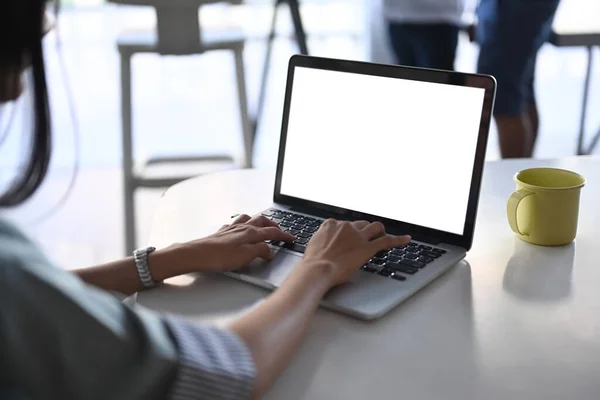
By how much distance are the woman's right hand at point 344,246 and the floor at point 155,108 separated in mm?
1606

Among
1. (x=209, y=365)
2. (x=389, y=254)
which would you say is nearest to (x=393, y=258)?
(x=389, y=254)

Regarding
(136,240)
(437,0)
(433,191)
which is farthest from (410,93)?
(136,240)

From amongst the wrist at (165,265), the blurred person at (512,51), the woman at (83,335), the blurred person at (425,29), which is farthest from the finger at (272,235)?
the blurred person at (425,29)

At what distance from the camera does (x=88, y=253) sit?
8.19 feet

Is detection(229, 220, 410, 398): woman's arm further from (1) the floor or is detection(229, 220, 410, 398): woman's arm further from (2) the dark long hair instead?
(1) the floor

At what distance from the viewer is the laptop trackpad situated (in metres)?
0.90

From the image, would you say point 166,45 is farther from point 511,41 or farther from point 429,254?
point 429,254

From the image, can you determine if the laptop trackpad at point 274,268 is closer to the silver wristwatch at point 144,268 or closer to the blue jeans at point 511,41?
the silver wristwatch at point 144,268

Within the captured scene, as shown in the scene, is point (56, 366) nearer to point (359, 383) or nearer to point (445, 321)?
point (359, 383)

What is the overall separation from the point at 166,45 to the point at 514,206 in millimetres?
1503

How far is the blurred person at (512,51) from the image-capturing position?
2041mm

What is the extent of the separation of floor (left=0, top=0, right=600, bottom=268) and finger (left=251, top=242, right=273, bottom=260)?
5.12ft

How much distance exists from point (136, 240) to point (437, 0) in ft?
3.89

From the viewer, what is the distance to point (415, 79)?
1014 mm
